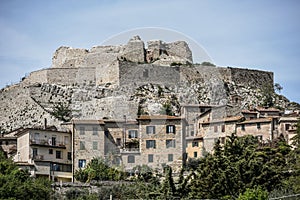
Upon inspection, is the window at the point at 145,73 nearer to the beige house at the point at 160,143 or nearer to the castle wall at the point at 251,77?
the castle wall at the point at 251,77

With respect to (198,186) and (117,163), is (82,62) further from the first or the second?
(198,186)

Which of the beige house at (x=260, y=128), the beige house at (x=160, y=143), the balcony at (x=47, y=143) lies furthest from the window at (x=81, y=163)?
the beige house at (x=260, y=128)

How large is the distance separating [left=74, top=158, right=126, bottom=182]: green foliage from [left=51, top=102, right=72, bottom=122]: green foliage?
13.0 meters

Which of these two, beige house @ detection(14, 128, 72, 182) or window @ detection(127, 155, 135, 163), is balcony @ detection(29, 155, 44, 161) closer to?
beige house @ detection(14, 128, 72, 182)

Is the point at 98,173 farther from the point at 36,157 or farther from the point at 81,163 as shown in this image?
the point at 36,157

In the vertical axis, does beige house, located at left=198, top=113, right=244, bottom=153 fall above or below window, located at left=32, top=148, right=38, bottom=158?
above

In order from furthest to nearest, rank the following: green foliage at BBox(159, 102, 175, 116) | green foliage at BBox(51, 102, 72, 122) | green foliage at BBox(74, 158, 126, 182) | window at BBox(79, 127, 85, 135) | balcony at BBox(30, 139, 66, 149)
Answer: green foliage at BBox(51, 102, 72, 122) < green foliage at BBox(159, 102, 175, 116) < window at BBox(79, 127, 85, 135) < balcony at BBox(30, 139, 66, 149) < green foliage at BBox(74, 158, 126, 182)

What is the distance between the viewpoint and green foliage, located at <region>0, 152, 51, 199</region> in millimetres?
35156

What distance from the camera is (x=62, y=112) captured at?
67.5 metres

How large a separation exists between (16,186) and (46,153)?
1678cm

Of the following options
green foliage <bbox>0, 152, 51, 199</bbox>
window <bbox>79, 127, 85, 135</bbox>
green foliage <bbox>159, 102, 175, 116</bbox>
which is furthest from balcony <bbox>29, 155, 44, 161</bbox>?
green foliage <bbox>159, 102, 175, 116</bbox>

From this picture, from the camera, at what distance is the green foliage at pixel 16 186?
35.2 metres

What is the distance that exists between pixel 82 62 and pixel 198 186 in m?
39.9

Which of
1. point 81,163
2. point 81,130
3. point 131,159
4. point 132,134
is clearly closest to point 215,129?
point 132,134
